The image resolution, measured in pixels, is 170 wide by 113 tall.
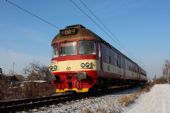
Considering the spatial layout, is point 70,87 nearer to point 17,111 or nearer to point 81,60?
point 81,60

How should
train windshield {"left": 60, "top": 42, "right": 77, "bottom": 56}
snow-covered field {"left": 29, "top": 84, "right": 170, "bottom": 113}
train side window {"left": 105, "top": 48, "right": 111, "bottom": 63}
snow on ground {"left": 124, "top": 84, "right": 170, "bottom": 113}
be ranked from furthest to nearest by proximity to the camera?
train side window {"left": 105, "top": 48, "right": 111, "bottom": 63}
train windshield {"left": 60, "top": 42, "right": 77, "bottom": 56}
snow on ground {"left": 124, "top": 84, "right": 170, "bottom": 113}
snow-covered field {"left": 29, "top": 84, "right": 170, "bottom": 113}

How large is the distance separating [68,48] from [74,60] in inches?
36.1

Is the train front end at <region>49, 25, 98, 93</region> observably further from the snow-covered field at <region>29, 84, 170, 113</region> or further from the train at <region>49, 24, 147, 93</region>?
the snow-covered field at <region>29, 84, 170, 113</region>

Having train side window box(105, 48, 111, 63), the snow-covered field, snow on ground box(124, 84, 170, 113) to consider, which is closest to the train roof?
train side window box(105, 48, 111, 63)

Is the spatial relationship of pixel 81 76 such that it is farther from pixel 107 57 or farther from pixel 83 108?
pixel 83 108

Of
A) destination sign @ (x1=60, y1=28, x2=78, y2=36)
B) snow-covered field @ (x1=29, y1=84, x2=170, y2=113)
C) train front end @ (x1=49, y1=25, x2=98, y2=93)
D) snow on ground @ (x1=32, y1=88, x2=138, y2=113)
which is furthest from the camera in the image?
destination sign @ (x1=60, y1=28, x2=78, y2=36)

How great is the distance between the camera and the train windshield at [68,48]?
55.6 ft

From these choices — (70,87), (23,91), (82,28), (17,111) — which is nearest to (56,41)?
(82,28)

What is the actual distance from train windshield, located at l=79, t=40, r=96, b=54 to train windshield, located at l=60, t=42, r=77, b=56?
0.34 meters

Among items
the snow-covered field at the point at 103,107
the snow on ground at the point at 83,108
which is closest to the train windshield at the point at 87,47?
the snow-covered field at the point at 103,107

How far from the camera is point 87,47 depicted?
16891 mm

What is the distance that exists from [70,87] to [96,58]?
2.12 metres

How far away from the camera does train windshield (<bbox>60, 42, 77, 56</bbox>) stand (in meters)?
17.0

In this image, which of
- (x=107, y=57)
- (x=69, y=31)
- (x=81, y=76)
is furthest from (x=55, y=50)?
(x=107, y=57)
